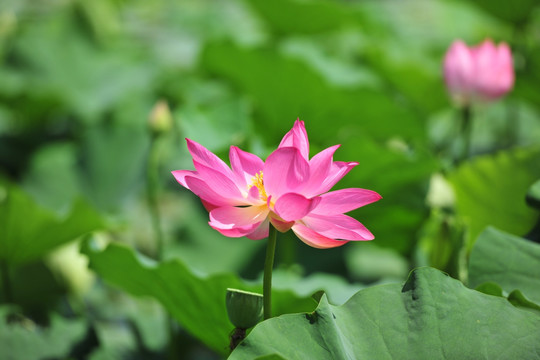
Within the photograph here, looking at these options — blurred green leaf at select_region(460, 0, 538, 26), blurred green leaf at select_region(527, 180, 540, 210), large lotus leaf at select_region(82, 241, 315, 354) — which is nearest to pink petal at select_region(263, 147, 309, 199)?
large lotus leaf at select_region(82, 241, 315, 354)

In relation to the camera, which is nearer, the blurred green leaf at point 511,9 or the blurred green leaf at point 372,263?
the blurred green leaf at point 372,263

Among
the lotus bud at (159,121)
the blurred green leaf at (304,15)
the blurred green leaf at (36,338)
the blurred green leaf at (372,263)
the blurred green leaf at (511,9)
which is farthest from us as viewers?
the blurred green leaf at (304,15)

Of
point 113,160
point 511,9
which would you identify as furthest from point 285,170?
point 511,9

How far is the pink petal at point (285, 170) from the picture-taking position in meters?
0.54

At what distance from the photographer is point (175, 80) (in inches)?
90.2

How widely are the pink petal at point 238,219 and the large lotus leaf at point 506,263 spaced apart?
1.08 ft

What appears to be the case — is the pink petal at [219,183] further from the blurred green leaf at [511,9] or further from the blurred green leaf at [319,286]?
the blurred green leaf at [511,9]

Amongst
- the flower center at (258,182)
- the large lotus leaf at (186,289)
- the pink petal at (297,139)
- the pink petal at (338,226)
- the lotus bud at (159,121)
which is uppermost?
the pink petal at (297,139)

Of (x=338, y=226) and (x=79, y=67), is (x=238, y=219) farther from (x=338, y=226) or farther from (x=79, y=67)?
(x=79, y=67)

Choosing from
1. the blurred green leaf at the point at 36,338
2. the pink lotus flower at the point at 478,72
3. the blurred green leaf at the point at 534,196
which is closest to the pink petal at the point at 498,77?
the pink lotus flower at the point at 478,72

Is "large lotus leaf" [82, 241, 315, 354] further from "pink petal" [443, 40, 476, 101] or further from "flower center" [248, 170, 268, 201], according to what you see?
"pink petal" [443, 40, 476, 101]

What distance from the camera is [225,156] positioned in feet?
3.34

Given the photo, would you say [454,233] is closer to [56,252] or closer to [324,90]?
[324,90]

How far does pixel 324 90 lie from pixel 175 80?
0.97 m
